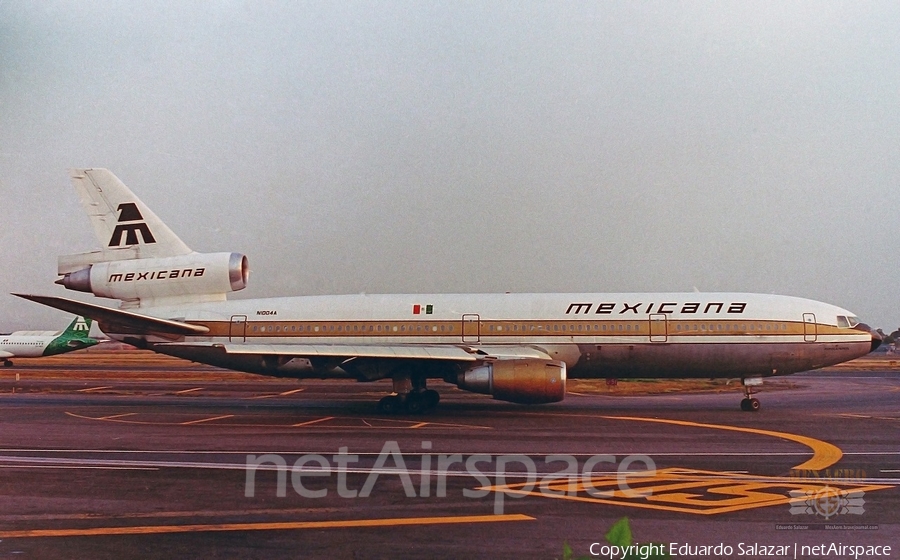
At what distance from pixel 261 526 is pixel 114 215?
19.0 metres

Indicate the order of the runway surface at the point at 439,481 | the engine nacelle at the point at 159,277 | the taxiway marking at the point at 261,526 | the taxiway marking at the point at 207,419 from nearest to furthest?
1. the runway surface at the point at 439,481
2. the taxiway marking at the point at 261,526
3. the taxiway marking at the point at 207,419
4. the engine nacelle at the point at 159,277

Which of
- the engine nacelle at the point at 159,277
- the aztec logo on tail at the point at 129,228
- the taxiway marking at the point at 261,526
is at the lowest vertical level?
the taxiway marking at the point at 261,526

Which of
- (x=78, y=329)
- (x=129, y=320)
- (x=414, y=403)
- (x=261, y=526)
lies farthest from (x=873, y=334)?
(x=78, y=329)

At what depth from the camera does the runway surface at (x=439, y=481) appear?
889 centimetres

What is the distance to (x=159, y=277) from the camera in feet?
81.7

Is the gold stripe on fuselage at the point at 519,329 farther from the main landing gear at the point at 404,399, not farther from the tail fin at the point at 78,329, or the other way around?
the tail fin at the point at 78,329

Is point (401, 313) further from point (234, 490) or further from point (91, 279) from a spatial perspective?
point (234, 490)

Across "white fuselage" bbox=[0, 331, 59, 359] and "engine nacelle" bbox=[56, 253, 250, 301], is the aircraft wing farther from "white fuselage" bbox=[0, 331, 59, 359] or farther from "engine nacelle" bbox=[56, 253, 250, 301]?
"white fuselage" bbox=[0, 331, 59, 359]

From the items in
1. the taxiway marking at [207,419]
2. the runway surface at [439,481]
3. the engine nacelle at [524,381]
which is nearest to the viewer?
the runway surface at [439,481]

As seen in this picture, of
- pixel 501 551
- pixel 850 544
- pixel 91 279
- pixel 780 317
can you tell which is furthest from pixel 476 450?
pixel 91 279

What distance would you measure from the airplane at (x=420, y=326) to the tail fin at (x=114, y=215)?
0.04 metres

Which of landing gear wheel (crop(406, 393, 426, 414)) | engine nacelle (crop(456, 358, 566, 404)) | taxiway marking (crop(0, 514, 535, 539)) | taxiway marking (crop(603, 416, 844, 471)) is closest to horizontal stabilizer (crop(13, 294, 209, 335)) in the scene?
landing gear wheel (crop(406, 393, 426, 414))

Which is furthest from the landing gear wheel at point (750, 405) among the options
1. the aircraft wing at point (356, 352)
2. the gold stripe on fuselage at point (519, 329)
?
the aircraft wing at point (356, 352)

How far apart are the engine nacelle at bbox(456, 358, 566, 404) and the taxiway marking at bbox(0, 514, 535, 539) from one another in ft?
34.7
